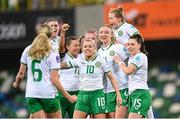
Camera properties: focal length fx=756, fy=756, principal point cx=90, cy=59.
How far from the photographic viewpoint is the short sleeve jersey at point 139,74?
11722mm

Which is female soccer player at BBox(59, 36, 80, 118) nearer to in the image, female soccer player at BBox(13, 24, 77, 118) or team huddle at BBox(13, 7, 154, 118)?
team huddle at BBox(13, 7, 154, 118)

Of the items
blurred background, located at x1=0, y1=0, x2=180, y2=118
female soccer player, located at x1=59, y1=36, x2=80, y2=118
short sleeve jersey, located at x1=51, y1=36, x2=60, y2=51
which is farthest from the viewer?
blurred background, located at x1=0, y1=0, x2=180, y2=118

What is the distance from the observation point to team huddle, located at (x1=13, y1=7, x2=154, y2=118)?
38.0 feet

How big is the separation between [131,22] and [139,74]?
9.96 metres

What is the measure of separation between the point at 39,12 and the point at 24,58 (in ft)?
35.4

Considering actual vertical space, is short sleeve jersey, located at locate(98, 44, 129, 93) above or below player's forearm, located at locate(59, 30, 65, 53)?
below

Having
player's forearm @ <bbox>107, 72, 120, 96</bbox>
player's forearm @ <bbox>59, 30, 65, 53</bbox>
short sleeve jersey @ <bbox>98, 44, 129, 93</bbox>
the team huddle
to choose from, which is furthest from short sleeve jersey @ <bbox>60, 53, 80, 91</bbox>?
player's forearm @ <bbox>107, 72, 120, 96</bbox>

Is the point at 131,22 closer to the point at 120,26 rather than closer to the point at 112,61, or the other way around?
the point at 120,26

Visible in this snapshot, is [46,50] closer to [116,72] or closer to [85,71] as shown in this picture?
[85,71]

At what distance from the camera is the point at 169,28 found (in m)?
21.3

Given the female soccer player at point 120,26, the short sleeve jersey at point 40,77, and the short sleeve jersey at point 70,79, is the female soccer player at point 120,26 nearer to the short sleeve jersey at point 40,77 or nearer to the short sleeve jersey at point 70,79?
the short sleeve jersey at point 70,79

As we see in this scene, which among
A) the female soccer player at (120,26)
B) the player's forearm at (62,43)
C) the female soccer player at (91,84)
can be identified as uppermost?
the female soccer player at (120,26)

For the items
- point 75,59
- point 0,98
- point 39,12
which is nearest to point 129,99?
point 75,59

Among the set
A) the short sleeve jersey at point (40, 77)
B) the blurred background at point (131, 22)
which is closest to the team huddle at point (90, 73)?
the short sleeve jersey at point (40, 77)
